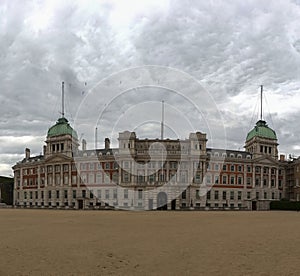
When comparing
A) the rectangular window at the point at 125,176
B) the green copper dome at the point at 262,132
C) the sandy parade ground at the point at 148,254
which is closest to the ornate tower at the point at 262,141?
the green copper dome at the point at 262,132

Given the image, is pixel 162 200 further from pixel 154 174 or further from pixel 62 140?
pixel 62 140

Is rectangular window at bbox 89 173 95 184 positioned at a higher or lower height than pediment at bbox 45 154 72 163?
lower

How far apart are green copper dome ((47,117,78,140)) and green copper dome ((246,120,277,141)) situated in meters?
55.4

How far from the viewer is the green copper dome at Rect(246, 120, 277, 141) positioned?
129250 mm

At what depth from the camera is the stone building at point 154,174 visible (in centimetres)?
11250

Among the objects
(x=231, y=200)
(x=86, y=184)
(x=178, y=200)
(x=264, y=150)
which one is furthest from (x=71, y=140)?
(x=264, y=150)

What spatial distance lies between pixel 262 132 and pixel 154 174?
39.2m

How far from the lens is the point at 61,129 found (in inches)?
5098

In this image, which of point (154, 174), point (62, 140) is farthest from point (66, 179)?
point (154, 174)

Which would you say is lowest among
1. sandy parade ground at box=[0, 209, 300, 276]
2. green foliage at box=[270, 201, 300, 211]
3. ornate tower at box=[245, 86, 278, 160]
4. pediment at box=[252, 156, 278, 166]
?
green foliage at box=[270, 201, 300, 211]

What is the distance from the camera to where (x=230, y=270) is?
1931cm

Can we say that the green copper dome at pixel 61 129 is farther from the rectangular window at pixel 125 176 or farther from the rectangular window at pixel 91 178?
the rectangular window at pixel 125 176

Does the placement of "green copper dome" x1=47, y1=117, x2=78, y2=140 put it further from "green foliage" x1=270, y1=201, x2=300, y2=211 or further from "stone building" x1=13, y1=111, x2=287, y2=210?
"green foliage" x1=270, y1=201, x2=300, y2=211

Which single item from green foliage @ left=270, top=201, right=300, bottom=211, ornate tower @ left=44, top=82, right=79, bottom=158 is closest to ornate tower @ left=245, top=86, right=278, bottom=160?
green foliage @ left=270, top=201, right=300, bottom=211
